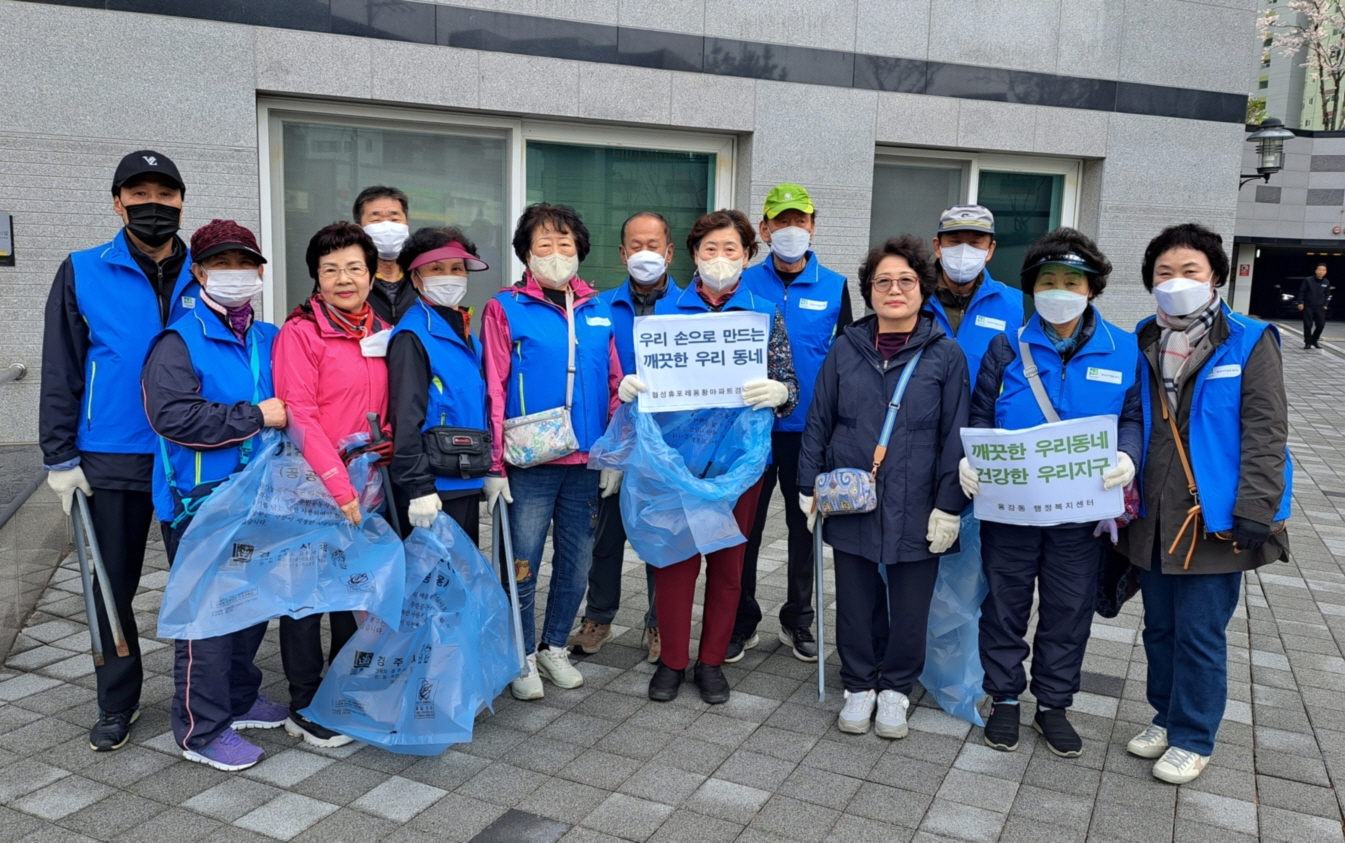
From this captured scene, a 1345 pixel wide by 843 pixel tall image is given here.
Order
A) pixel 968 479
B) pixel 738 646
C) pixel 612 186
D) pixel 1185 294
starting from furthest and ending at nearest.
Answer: pixel 612 186
pixel 738 646
pixel 968 479
pixel 1185 294

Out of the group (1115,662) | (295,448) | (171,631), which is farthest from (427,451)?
(1115,662)

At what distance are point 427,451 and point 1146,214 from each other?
Answer: 9.40m

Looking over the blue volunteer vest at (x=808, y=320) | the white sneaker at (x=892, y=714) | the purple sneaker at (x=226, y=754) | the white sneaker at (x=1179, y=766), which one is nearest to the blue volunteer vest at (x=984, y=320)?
the blue volunteer vest at (x=808, y=320)

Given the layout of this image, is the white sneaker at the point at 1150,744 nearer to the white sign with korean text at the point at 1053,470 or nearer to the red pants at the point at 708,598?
the white sign with korean text at the point at 1053,470

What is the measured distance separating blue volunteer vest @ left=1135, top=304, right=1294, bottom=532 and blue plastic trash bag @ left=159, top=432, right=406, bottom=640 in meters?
2.74

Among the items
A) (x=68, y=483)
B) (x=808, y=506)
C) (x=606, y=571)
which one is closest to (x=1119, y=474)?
(x=808, y=506)

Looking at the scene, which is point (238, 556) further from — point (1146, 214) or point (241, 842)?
point (1146, 214)

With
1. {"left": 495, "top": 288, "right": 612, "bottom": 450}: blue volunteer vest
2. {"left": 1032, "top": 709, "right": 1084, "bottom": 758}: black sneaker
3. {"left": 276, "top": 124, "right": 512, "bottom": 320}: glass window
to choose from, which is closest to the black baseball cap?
{"left": 495, "top": 288, "right": 612, "bottom": 450}: blue volunteer vest

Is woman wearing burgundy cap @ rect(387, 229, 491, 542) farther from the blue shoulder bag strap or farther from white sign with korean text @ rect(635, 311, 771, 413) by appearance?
the blue shoulder bag strap

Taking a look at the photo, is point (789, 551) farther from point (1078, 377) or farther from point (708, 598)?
point (1078, 377)

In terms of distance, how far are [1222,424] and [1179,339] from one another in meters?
0.33

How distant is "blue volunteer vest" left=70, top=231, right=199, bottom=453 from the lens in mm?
3346

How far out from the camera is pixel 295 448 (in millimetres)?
3355

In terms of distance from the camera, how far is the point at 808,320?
4.31 metres
